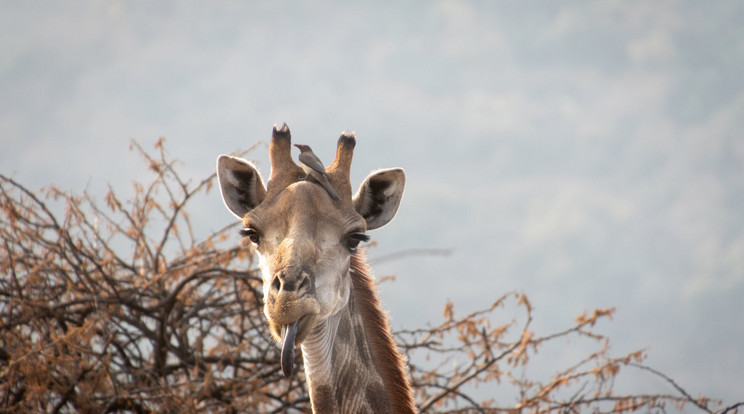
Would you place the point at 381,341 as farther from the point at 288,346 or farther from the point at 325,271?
the point at 288,346

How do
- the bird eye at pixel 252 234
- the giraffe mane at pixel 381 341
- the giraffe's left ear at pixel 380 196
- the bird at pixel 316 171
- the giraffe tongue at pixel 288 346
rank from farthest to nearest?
1. the giraffe's left ear at pixel 380 196
2. the giraffe mane at pixel 381 341
3. the bird at pixel 316 171
4. the bird eye at pixel 252 234
5. the giraffe tongue at pixel 288 346

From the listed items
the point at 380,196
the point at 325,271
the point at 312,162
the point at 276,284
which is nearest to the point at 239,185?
the point at 312,162

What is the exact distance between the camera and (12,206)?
785cm

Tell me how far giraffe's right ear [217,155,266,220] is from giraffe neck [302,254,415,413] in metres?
0.76

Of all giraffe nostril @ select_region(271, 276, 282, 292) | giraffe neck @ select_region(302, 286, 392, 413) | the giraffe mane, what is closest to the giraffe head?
giraffe nostril @ select_region(271, 276, 282, 292)

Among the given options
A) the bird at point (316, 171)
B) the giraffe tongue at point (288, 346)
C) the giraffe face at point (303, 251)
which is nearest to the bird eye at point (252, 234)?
the giraffe face at point (303, 251)

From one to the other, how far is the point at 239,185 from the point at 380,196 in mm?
901

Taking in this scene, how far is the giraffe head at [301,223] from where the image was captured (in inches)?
165

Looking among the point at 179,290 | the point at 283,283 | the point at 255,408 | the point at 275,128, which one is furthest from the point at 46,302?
the point at 283,283

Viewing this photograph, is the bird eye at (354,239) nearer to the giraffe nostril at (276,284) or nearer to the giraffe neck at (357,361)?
the giraffe neck at (357,361)

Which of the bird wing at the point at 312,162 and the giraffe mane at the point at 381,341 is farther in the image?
the giraffe mane at the point at 381,341

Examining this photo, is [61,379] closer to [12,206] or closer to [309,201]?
[12,206]

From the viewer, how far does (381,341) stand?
515 cm

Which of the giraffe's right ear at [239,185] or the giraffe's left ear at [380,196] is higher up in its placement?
the giraffe's right ear at [239,185]
